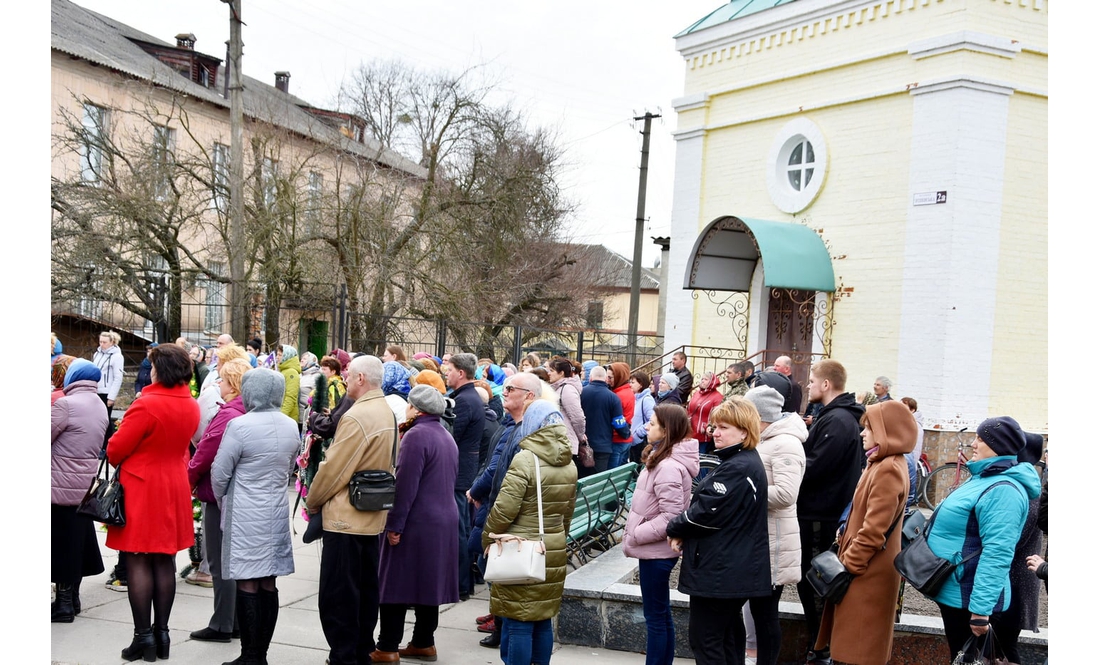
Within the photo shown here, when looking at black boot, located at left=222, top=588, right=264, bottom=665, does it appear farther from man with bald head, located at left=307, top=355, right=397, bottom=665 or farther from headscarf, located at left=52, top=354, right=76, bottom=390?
headscarf, located at left=52, top=354, right=76, bottom=390

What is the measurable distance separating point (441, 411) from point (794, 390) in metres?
4.35

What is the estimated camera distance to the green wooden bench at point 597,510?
782cm

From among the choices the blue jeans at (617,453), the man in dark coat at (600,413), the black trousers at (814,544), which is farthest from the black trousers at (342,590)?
the blue jeans at (617,453)

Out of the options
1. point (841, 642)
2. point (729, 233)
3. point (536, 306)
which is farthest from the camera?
point (536, 306)

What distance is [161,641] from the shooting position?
569 centimetres

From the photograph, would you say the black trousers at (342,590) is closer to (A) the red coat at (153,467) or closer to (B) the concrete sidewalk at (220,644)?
(B) the concrete sidewalk at (220,644)

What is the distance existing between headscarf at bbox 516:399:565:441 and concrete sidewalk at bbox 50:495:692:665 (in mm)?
1678

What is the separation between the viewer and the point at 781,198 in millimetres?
15164

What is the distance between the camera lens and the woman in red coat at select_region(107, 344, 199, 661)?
555cm

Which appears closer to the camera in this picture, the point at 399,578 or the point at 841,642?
the point at 841,642

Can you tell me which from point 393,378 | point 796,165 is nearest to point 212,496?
point 393,378

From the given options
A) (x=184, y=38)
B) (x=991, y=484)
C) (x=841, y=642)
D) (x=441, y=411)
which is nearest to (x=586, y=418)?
(x=441, y=411)

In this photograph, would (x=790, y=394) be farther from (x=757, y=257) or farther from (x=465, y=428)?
(x=757, y=257)

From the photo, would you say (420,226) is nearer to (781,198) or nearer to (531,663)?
(781,198)
